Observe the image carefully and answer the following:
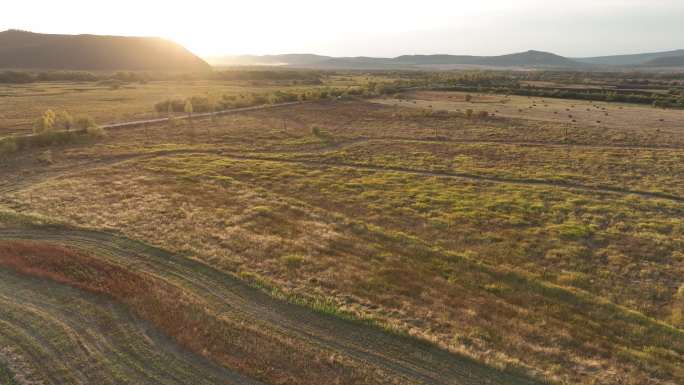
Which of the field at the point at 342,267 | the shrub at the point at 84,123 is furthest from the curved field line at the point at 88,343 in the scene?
the shrub at the point at 84,123

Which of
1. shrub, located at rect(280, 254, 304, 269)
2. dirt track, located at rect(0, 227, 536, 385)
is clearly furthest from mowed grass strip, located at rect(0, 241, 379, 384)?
shrub, located at rect(280, 254, 304, 269)

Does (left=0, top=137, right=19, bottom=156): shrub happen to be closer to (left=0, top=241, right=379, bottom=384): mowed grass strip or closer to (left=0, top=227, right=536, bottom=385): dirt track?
(left=0, top=241, right=379, bottom=384): mowed grass strip

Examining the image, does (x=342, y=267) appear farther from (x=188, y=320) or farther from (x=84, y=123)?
(x=84, y=123)

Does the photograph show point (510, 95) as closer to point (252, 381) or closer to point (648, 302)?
point (648, 302)

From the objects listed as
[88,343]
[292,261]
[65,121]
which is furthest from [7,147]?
[292,261]

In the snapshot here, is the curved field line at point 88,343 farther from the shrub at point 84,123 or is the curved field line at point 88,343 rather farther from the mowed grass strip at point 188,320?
the shrub at point 84,123

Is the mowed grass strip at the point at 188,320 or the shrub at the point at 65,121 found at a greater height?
the shrub at the point at 65,121
